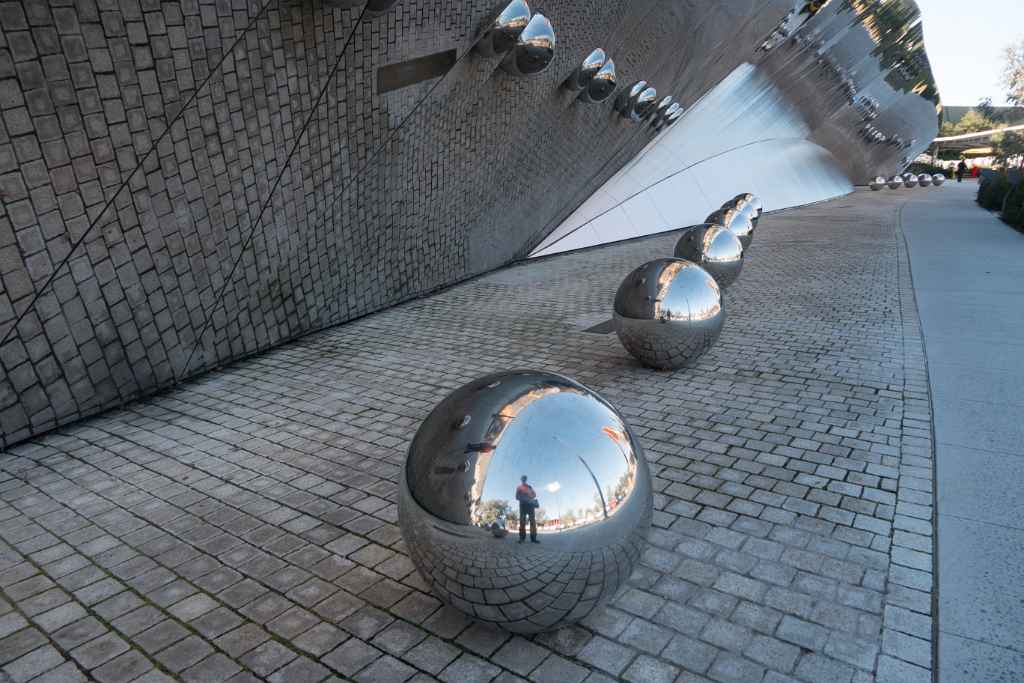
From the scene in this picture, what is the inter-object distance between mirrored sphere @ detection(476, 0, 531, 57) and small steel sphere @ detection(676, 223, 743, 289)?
3780 millimetres

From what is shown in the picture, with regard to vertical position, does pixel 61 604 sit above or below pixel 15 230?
below

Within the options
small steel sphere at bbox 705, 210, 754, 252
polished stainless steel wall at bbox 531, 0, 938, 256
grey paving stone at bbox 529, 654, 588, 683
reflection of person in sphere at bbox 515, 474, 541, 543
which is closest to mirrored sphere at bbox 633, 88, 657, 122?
polished stainless steel wall at bbox 531, 0, 938, 256

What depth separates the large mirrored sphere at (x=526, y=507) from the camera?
290cm

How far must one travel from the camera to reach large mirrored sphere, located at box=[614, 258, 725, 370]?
6.78 meters

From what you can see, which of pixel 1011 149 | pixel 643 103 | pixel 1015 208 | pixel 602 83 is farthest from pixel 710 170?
pixel 1011 149

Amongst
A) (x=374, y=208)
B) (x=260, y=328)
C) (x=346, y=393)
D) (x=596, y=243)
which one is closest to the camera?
(x=346, y=393)

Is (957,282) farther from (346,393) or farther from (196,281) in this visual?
(196,281)

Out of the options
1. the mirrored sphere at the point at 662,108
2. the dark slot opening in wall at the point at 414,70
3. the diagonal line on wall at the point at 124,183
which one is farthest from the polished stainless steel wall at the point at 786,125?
the diagonal line on wall at the point at 124,183

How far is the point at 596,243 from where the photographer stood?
17.4 meters

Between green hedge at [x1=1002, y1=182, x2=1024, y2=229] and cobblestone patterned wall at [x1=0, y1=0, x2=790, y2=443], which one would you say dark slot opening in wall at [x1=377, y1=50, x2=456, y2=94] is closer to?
cobblestone patterned wall at [x1=0, y1=0, x2=790, y2=443]

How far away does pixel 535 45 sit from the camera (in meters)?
9.48

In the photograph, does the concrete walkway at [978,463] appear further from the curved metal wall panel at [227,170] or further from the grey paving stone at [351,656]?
the curved metal wall panel at [227,170]

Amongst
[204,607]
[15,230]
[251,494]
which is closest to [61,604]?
[204,607]

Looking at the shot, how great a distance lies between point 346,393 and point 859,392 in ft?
15.7
